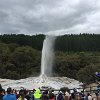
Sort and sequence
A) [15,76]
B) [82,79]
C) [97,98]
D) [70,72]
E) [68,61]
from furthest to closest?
[68,61] < [70,72] < [15,76] < [82,79] < [97,98]

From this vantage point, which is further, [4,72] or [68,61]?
[68,61]

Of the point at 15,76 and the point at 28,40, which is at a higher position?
the point at 28,40

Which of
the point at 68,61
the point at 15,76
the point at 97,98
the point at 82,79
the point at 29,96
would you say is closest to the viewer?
the point at 97,98

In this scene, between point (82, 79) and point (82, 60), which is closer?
point (82, 79)

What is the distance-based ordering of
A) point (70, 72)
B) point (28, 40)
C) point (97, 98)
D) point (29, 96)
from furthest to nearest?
point (28, 40) → point (70, 72) → point (29, 96) → point (97, 98)

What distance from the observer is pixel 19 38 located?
528 ft

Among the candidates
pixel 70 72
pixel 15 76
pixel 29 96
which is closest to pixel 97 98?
pixel 29 96

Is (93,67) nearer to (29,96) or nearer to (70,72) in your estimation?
(70,72)

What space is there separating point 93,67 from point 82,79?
5.35 m

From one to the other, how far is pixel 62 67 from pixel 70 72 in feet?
13.4

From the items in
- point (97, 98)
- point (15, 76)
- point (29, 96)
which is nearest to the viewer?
point (97, 98)

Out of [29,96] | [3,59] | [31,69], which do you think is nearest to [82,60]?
[31,69]

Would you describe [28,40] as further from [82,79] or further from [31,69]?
[82,79]

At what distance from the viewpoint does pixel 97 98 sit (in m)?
17.1
